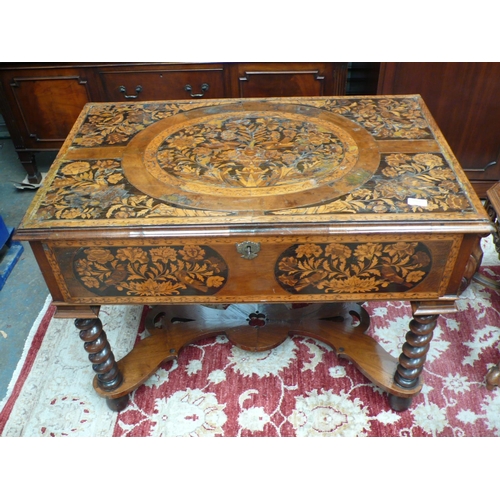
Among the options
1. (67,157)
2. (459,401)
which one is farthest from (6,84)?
(459,401)

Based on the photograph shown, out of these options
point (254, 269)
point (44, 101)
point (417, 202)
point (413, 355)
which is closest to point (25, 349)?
point (254, 269)

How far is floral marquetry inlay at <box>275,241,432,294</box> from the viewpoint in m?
1.15

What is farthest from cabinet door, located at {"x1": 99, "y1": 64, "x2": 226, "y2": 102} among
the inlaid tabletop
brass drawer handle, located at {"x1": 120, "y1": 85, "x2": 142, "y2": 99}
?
the inlaid tabletop

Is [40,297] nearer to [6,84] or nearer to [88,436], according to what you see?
[88,436]

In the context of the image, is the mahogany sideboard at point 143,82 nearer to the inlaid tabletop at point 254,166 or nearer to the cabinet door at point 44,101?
the cabinet door at point 44,101

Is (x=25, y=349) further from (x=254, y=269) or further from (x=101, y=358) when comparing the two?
(x=254, y=269)

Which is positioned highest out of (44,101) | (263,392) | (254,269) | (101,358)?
(254,269)

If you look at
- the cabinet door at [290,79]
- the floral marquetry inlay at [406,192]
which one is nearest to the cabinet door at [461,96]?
the cabinet door at [290,79]

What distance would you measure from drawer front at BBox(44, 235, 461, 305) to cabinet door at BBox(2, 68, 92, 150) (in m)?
1.46

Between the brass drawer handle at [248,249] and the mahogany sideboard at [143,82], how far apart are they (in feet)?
4.54

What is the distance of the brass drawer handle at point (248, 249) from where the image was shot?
1149mm

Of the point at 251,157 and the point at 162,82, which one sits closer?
the point at 251,157

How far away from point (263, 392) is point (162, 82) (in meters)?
1.55

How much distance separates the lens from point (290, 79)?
229cm
